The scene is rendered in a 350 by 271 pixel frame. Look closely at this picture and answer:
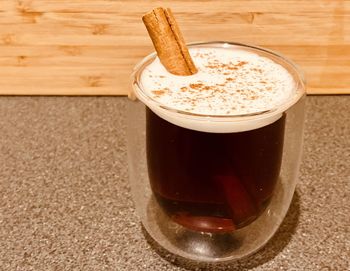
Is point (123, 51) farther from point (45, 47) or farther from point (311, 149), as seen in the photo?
point (311, 149)

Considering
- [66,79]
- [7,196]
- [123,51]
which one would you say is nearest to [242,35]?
[123,51]

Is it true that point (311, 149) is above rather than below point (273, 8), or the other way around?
below

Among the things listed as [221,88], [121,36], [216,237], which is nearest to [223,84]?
[221,88]

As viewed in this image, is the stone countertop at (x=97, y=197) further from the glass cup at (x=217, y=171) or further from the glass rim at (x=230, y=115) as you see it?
the glass rim at (x=230, y=115)

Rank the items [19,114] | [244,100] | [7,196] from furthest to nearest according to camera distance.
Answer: [19,114] → [7,196] → [244,100]

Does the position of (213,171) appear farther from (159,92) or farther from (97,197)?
(97,197)

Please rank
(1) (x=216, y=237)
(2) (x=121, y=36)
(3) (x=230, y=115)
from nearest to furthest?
(3) (x=230, y=115) → (1) (x=216, y=237) → (2) (x=121, y=36)

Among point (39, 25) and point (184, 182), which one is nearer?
point (184, 182)
